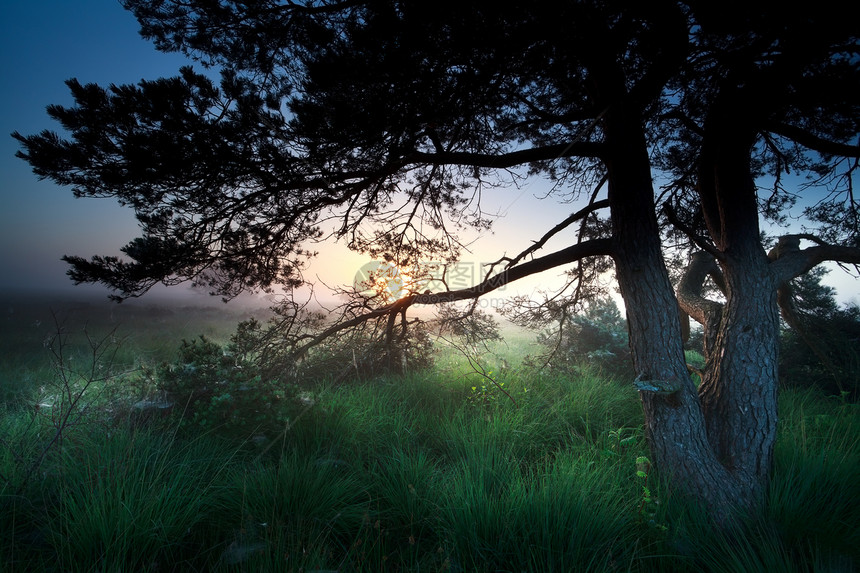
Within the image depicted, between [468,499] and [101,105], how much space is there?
11.7ft

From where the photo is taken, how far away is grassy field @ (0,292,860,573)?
1.90 metres

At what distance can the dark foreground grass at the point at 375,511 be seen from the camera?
1893 mm

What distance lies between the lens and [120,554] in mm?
1749

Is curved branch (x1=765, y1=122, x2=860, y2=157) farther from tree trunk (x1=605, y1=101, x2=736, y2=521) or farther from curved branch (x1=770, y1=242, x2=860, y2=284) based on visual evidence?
tree trunk (x1=605, y1=101, x2=736, y2=521)

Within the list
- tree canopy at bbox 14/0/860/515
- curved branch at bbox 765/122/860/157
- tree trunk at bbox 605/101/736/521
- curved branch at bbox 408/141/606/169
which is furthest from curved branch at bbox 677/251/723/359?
curved branch at bbox 408/141/606/169

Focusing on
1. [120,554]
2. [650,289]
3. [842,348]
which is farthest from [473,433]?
[842,348]

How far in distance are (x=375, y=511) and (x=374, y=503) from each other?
28cm

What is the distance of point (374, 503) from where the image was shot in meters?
2.58

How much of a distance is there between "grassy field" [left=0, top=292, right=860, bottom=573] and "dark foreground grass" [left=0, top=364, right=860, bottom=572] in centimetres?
1

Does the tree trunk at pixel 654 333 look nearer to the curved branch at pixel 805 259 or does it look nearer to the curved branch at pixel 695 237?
the curved branch at pixel 695 237

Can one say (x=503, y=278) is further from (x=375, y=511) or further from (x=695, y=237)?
(x=375, y=511)


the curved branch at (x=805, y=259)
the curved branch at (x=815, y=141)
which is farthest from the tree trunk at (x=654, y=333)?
the curved branch at (x=815, y=141)

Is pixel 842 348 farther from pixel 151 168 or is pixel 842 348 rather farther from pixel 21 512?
pixel 21 512

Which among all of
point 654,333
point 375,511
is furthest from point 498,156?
point 375,511
